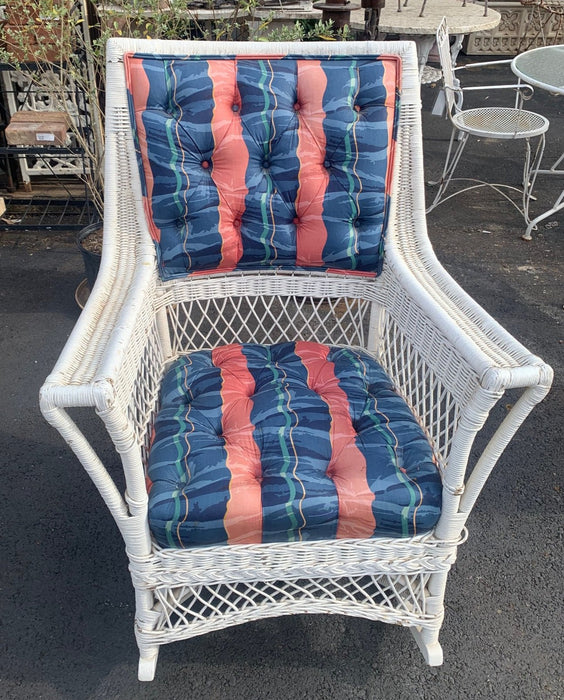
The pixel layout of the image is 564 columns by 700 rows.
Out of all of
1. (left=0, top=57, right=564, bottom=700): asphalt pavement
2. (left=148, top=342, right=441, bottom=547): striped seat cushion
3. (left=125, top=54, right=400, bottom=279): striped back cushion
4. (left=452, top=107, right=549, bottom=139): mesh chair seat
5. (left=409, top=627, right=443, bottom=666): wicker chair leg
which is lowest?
(left=0, top=57, right=564, bottom=700): asphalt pavement

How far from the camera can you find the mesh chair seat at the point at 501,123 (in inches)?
Answer: 123

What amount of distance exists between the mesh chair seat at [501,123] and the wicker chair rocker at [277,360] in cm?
185

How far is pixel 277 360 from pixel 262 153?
488mm

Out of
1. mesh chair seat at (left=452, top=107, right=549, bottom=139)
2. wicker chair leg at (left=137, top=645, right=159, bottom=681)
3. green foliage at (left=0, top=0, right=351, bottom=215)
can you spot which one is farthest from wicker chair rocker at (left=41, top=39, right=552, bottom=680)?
mesh chair seat at (left=452, top=107, right=549, bottom=139)

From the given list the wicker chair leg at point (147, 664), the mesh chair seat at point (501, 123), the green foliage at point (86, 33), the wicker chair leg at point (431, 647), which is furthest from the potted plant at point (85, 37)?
the wicker chair leg at point (431, 647)

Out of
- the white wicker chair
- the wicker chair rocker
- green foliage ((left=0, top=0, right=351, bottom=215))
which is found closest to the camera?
the wicker chair rocker

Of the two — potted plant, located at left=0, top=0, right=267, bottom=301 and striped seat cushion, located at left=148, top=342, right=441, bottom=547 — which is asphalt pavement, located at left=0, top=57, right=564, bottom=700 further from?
potted plant, located at left=0, top=0, right=267, bottom=301

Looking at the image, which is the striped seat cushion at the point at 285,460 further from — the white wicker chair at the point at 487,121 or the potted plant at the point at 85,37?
the white wicker chair at the point at 487,121

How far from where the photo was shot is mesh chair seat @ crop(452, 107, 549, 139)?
10.3 ft

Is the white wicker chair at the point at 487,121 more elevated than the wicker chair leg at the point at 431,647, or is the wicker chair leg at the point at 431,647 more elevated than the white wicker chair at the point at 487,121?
the white wicker chair at the point at 487,121

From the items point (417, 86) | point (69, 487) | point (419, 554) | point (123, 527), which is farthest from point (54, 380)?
point (417, 86)

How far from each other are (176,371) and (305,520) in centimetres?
52

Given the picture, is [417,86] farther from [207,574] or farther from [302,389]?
[207,574]

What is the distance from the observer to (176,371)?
58.9 inches
